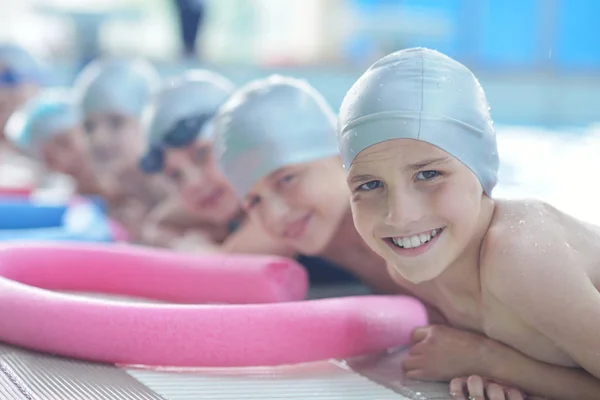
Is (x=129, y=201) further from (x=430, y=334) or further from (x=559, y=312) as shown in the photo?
(x=559, y=312)

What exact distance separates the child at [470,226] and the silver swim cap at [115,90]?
2.34m

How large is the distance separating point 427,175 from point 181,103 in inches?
68.2

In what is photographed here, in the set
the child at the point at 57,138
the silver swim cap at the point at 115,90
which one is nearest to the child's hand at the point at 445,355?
the silver swim cap at the point at 115,90

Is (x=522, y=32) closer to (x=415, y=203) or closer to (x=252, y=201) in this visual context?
(x=252, y=201)

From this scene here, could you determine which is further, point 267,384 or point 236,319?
point 236,319

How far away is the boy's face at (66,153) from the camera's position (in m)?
4.47

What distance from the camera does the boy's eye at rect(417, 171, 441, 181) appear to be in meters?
1.66

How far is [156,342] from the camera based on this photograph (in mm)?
1966

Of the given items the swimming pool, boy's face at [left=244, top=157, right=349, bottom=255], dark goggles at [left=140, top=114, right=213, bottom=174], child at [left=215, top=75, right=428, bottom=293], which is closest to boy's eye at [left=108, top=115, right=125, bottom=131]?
dark goggles at [left=140, top=114, right=213, bottom=174]

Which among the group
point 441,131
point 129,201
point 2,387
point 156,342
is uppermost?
point 129,201

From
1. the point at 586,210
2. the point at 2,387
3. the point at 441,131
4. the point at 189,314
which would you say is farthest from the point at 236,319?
the point at 586,210

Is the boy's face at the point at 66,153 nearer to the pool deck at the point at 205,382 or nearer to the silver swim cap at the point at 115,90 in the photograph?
the silver swim cap at the point at 115,90

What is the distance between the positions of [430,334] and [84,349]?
2.74 feet

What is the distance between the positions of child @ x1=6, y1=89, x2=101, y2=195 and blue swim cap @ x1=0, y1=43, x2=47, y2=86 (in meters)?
0.80
